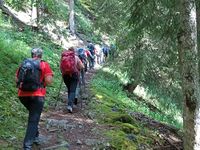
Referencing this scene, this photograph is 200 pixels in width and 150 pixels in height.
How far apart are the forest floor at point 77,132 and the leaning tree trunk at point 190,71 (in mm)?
1846

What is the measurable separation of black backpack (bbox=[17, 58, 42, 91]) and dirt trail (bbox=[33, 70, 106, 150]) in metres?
1.51

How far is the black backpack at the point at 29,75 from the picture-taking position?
270 inches

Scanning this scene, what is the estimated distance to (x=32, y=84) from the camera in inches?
272

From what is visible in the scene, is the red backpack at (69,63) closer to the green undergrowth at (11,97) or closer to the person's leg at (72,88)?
the person's leg at (72,88)

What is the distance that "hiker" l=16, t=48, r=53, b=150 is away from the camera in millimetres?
6871

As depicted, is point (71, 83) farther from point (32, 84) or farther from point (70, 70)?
point (32, 84)

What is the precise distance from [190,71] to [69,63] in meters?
4.10

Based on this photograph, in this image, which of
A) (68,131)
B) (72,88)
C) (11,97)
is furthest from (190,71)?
(11,97)

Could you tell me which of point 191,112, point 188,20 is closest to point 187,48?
point 188,20

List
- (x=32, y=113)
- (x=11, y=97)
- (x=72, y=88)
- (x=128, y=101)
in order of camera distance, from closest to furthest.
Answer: (x=32, y=113) → (x=11, y=97) → (x=72, y=88) → (x=128, y=101)

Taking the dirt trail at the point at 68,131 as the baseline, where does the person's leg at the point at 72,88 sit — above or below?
above

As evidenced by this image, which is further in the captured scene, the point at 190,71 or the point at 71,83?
the point at 71,83

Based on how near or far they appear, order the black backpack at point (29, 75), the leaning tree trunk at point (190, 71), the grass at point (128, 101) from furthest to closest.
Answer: the grass at point (128, 101)
the leaning tree trunk at point (190, 71)
the black backpack at point (29, 75)

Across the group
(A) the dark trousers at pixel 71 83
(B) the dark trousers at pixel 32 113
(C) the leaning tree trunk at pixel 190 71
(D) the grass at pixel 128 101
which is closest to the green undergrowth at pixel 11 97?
(B) the dark trousers at pixel 32 113
